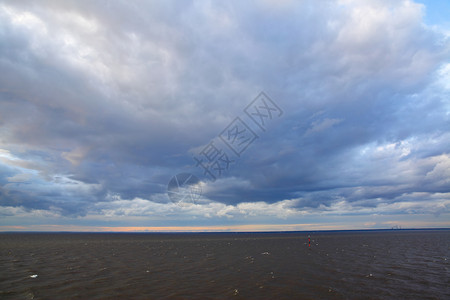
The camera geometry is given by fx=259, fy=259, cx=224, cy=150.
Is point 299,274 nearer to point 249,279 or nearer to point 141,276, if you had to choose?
point 249,279

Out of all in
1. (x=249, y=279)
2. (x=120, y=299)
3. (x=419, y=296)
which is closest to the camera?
(x=120, y=299)

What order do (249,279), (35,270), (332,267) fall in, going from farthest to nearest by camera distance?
(332,267)
(35,270)
(249,279)

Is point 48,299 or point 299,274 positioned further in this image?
point 299,274

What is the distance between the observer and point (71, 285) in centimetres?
3041

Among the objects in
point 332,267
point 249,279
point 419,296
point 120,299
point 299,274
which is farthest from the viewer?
point 332,267

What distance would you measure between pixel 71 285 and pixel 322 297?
92.1ft

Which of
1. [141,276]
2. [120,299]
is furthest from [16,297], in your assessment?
[141,276]

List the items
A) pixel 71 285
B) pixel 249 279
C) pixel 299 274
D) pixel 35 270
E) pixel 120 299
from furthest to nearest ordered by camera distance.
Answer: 1. pixel 35 270
2. pixel 299 274
3. pixel 249 279
4. pixel 71 285
5. pixel 120 299

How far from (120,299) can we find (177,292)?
5.66m

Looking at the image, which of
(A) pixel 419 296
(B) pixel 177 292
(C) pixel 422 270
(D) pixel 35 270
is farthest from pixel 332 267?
(D) pixel 35 270

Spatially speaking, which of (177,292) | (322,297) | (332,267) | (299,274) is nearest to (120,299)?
(177,292)

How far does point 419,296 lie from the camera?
87.0 feet

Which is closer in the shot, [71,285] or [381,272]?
[71,285]

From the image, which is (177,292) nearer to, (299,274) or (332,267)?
(299,274)
